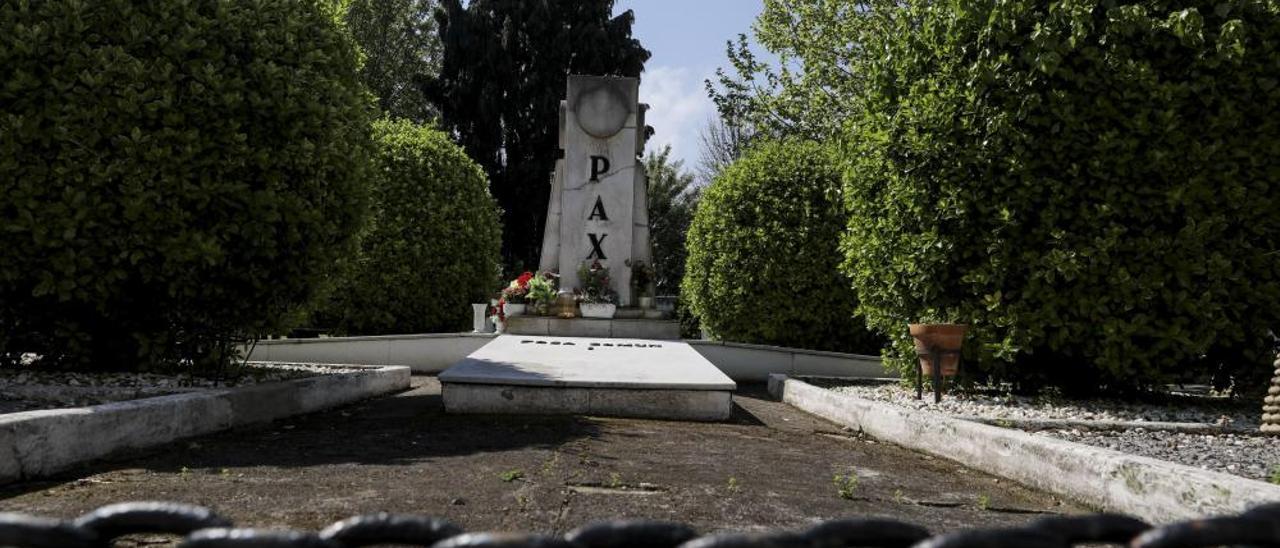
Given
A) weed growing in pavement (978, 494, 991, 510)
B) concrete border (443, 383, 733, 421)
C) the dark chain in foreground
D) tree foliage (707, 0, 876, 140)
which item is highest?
tree foliage (707, 0, 876, 140)

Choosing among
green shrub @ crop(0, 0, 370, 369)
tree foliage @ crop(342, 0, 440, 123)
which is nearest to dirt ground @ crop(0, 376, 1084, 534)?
green shrub @ crop(0, 0, 370, 369)

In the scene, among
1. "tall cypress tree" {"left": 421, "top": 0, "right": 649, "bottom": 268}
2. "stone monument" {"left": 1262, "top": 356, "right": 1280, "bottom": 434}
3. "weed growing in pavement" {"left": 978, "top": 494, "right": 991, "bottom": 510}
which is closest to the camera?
"weed growing in pavement" {"left": 978, "top": 494, "right": 991, "bottom": 510}

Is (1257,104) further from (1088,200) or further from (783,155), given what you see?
(783,155)

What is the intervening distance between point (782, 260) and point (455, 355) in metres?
5.12

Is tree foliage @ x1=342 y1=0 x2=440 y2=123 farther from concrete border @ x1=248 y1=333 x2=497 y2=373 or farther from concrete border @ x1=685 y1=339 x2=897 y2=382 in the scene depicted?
concrete border @ x1=685 y1=339 x2=897 y2=382

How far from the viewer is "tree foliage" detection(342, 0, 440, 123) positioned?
38781 millimetres

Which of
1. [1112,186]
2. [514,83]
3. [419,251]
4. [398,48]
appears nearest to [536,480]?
[1112,186]

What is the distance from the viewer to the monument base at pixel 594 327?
619 inches

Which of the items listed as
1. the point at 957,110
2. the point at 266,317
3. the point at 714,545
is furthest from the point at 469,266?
the point at 714,545

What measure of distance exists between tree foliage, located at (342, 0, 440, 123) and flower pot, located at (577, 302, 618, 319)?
77.9 feet

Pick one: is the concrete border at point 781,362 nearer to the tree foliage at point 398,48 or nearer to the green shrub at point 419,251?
the green shrub at point 419,251

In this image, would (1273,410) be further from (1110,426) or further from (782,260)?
(782,260)

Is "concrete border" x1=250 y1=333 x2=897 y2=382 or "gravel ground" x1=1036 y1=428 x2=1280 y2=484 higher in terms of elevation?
"concrete border" x1=250 y1=333 x2=897 y2=382

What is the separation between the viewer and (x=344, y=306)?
1716cm
